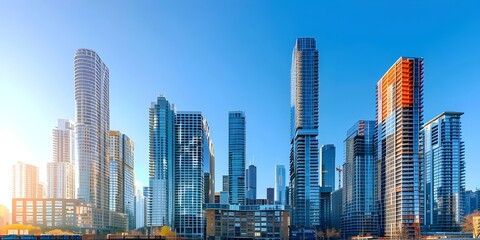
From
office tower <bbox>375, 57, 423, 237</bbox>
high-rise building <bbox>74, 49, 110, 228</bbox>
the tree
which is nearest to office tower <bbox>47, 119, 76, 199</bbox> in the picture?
high-rise building <bbox>74, 49, 110, 228</bbox>

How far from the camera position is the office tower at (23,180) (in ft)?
564

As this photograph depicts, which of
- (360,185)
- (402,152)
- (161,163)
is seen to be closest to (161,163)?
(161,163)

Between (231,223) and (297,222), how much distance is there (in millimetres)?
38276

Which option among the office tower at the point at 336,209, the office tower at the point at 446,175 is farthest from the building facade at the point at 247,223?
the office tower at the point at 336,209

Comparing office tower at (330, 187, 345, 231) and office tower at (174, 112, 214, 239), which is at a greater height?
office tower at (174, 112, 214, 239)

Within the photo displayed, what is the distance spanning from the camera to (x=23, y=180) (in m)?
174

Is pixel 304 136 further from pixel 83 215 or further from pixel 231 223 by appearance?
pixel 83 215

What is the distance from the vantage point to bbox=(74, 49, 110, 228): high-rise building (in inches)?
5822

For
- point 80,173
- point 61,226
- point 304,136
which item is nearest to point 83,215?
point 61,226

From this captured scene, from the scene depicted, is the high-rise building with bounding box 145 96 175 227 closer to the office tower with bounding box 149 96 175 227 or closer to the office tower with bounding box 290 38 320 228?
the office tower with bounding box 149 96 175 227

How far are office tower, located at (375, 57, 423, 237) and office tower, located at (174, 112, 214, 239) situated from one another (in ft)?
270

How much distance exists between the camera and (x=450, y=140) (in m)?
138

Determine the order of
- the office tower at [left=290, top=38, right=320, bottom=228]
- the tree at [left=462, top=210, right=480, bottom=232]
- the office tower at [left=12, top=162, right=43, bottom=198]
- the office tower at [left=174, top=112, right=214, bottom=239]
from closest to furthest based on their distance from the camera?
the tree at [left=462, top=210, right=480, bottom=232], the office tower at [left=290, top=38, right=320, bottom=228], the office tower at [left=174, top=112, right=214, bottom=239], the office tower at [left=12, top=162, right=43, bottom=198]

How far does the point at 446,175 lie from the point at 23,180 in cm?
20789
